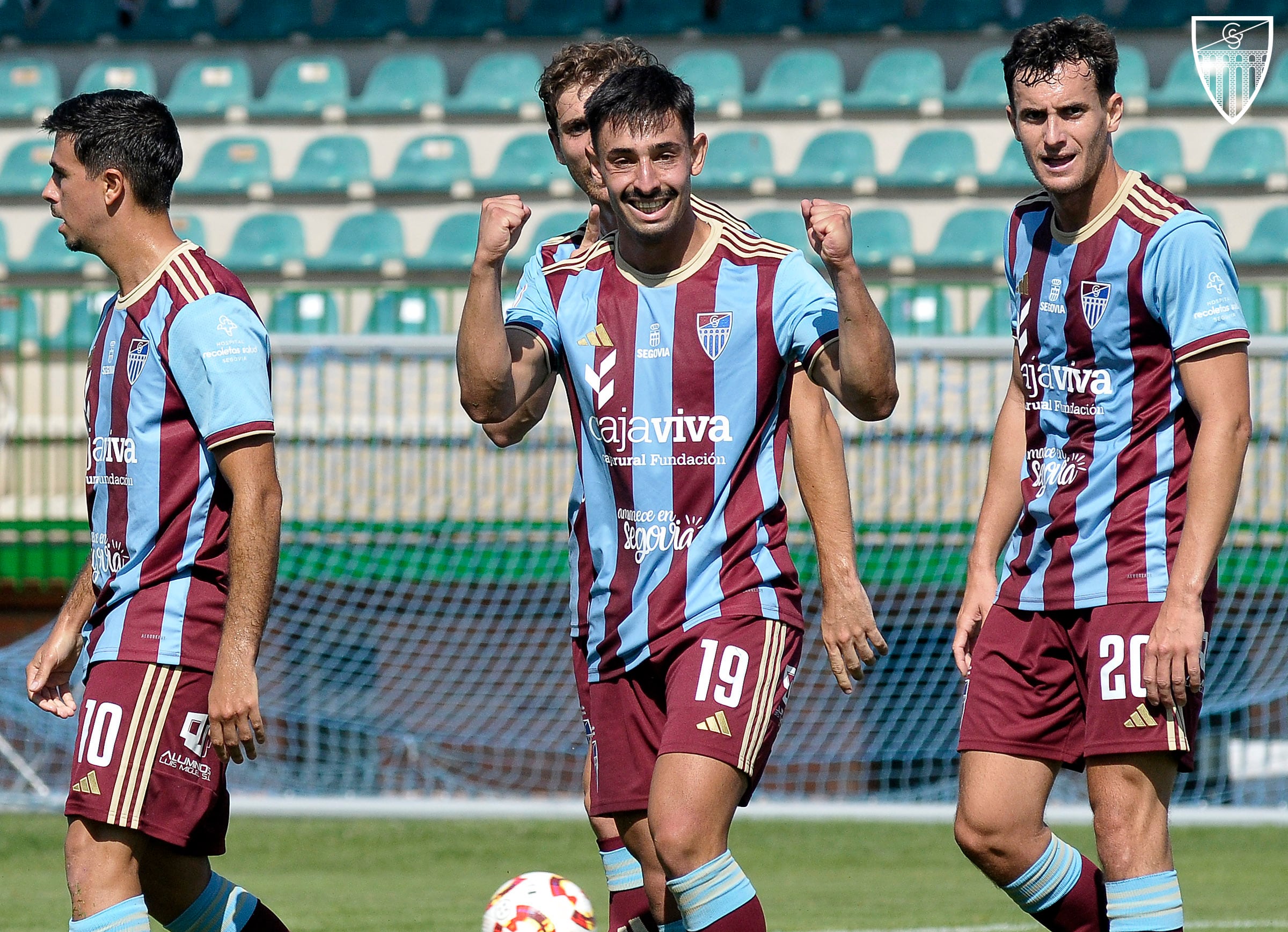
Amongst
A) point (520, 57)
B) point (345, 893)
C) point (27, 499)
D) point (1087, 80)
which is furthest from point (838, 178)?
point (1087, 80)

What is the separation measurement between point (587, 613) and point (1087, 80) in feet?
5.41

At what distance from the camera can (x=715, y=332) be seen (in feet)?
12.4

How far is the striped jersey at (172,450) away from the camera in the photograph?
3594 mm

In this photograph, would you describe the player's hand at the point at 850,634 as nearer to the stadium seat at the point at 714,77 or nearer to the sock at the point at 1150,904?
the sock at the point at 1150,904

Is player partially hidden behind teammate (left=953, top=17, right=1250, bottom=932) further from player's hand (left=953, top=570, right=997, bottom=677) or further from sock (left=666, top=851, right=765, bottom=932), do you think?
sock (left=666, top=851, right=765, bottom=932)

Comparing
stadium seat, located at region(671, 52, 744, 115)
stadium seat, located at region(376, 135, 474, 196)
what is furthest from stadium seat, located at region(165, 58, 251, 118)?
stadium seat, located at region(671, 52, 744, 115)

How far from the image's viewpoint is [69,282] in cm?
1219

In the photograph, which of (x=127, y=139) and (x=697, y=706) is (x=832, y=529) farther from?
(x=127, y=139)

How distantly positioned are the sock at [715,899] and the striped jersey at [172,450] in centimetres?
112

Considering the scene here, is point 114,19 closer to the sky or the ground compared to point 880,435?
closer to the sky

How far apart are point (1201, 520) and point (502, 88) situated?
32.4 ft

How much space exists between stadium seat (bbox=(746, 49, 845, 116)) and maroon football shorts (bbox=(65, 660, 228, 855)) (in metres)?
9.47

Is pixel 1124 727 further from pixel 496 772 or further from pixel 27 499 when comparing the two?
pixel 27 499

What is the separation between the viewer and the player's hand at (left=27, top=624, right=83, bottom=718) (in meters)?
4.01
